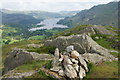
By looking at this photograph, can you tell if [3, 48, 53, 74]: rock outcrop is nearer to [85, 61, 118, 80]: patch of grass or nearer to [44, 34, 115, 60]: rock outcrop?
[44, 34, 115, 60]: rock outcrop

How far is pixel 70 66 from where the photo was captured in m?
33.4

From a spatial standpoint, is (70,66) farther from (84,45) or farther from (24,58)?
(24,58)

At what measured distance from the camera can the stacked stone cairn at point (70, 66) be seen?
1280 inches

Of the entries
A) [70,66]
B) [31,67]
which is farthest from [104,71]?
[31,67]

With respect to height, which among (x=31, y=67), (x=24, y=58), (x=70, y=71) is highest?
(x=24, y=58)

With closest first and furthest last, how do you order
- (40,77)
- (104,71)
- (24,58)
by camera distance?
(40,77) < (104,71) < (24,58)

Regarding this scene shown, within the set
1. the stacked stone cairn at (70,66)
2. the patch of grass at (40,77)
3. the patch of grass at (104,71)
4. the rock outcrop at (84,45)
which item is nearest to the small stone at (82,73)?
the stacked stone cairn at (70,66)

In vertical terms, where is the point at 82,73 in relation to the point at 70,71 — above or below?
below

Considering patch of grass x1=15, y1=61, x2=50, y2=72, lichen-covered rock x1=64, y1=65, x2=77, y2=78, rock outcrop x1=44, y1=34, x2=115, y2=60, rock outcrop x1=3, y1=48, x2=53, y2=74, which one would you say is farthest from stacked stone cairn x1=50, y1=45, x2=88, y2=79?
rock outcrop x1=44, y1=34, x2=115, y2=60

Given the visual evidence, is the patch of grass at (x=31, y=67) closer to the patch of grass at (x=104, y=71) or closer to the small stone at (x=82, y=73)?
the small stone at (x=82, y=73)

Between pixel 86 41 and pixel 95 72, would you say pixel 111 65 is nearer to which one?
pixel 95 72

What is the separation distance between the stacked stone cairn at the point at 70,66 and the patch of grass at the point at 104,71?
67.4 inches

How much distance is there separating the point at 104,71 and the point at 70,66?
747cm

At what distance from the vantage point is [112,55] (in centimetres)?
4778
